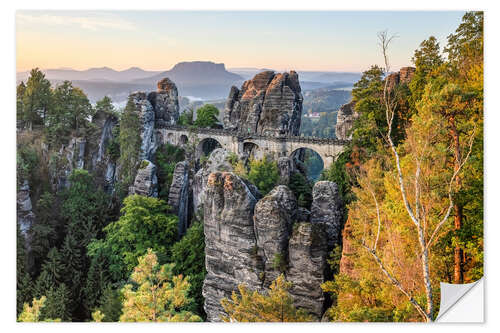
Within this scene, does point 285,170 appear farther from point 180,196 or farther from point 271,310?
point 271,310

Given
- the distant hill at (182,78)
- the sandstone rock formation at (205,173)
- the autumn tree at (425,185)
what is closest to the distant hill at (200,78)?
the distant hill at (182,78)

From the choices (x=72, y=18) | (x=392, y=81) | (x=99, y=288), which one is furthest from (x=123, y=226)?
(x=392, y=81)

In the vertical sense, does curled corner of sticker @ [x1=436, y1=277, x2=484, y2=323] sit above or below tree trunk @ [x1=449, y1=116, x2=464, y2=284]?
below

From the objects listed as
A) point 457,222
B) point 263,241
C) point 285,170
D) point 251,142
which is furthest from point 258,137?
point 457,222

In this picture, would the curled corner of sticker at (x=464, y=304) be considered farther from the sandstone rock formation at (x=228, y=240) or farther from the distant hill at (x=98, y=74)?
the distant hill at (x=98, y=74)

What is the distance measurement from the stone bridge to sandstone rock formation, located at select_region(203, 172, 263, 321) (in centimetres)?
687

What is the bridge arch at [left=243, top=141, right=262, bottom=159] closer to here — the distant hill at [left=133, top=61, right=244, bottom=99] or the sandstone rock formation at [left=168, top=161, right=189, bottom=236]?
the sandstone rock formation at [left=168, top=161, right=189, bottom=236]

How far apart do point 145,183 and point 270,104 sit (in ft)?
19.3

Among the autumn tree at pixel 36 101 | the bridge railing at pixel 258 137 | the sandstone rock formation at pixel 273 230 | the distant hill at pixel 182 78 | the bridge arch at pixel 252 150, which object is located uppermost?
the distant hill at pixel 182 78

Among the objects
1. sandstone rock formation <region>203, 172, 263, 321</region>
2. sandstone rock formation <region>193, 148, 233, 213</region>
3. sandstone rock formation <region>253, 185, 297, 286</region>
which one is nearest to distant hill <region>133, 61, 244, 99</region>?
sandstone rock formation <region>193, 148, 233, 213</region>

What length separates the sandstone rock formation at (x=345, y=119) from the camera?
44.1 ft

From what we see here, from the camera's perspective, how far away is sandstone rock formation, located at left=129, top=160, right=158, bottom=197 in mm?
13820

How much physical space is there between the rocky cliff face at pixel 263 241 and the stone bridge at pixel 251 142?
614 cm
